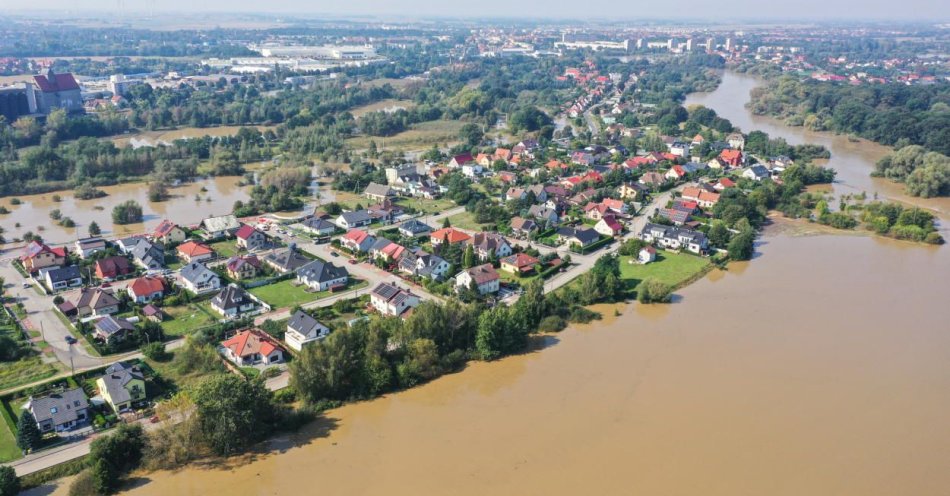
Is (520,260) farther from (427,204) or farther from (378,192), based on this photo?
(378,192)

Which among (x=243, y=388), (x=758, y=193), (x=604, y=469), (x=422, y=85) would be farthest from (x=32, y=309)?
(x=422, y=85)

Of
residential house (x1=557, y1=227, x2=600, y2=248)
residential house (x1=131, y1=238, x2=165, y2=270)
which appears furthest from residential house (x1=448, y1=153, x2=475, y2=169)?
residential house (x1=131, y1=238, x2=165, y2=270)

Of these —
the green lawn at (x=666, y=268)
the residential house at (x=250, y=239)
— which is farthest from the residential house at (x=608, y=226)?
the residential house at (x=250, y=239)

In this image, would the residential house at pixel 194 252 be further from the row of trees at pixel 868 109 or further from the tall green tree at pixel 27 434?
the row of trees at pixel 868 109

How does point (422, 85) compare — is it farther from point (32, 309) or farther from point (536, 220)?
point (32, 309)

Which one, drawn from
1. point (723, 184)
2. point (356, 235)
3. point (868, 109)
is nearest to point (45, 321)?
point (356, 235)
